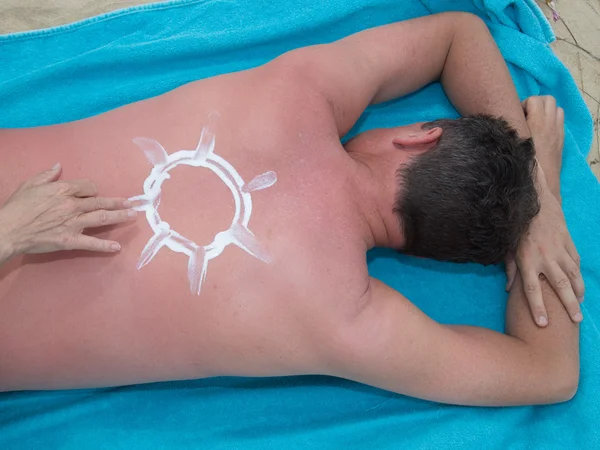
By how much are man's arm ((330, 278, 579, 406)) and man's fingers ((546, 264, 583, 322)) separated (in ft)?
0.06

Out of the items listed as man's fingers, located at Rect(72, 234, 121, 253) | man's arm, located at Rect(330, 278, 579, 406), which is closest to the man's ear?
man's arm, located at Rect(330, 278, 579, 406)

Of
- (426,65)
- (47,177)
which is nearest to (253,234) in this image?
(47,177)

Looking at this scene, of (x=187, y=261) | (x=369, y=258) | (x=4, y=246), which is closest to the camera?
(x=4, y=246)

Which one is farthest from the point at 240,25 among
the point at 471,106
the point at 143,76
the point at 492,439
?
the point at 492,439

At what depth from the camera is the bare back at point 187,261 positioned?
1093 millimetres

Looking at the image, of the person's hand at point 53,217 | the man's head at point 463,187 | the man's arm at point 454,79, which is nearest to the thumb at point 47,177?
the person's hand at point 53,217

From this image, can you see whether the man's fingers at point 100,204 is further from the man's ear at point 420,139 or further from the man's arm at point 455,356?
the man's ear at point 420,139

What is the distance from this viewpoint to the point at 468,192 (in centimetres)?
121

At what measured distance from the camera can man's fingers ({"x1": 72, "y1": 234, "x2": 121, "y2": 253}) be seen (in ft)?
3.32

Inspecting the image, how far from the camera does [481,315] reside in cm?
159

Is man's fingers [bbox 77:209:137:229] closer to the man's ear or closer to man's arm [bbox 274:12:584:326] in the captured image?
man's arm [bbox 274:12:584:326]

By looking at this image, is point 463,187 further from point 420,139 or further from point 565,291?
point 565,291

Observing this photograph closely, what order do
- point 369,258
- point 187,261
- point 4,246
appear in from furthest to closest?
point 369,258, point 187,261, point 4,246

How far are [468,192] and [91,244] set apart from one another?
0.76m
